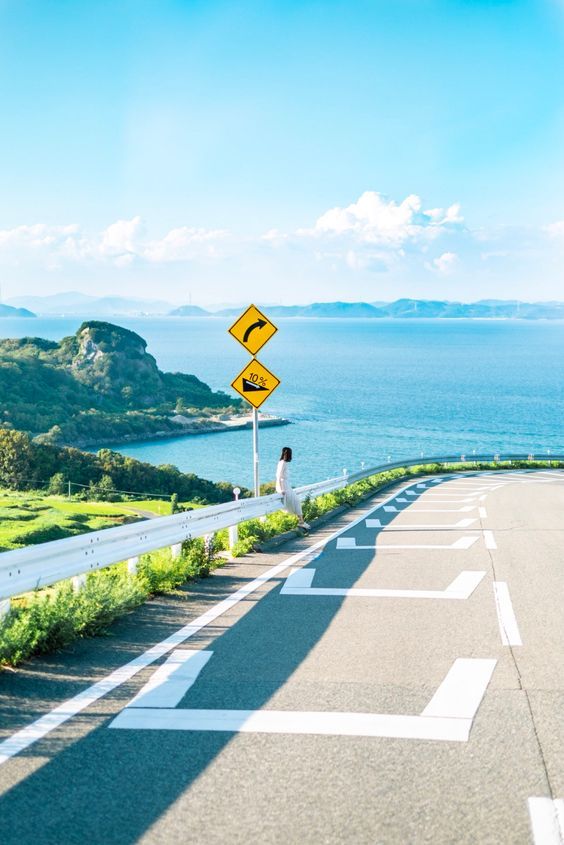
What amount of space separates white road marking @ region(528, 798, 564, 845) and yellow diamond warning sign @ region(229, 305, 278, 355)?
491 inches

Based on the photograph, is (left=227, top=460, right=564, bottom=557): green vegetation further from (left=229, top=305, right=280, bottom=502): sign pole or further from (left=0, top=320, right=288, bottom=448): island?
(left=0, top=320, right=288, bottom=448): island

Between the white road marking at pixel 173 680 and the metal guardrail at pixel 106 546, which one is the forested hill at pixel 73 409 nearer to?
the metal guardrail at pixel 106 546

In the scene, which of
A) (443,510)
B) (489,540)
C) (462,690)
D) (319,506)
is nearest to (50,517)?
(443,510)

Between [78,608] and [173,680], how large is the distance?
1556mm

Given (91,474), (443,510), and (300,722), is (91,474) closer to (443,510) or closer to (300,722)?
(443,510)

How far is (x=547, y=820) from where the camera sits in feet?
12.7

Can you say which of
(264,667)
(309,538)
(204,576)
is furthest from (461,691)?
(309,538)

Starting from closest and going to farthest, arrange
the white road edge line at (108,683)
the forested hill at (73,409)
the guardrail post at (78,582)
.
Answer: the white road edge line at (108,683)
the guardrail post at (78,582)
the forested hill at (73,409)

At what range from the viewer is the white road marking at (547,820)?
371 cm

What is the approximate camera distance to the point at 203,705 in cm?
551

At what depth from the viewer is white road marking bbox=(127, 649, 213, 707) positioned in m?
5.63

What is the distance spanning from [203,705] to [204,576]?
15.9 ft

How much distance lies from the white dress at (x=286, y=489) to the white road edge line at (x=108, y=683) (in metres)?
5.38

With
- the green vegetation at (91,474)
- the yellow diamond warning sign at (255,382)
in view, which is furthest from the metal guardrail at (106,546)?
the green vegetation at (91,474)
